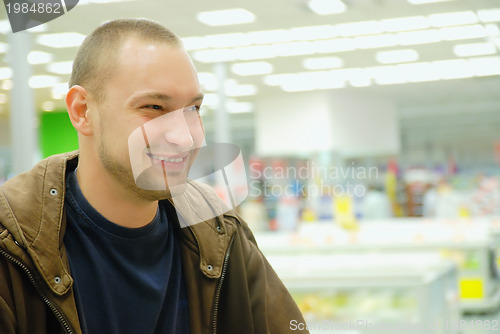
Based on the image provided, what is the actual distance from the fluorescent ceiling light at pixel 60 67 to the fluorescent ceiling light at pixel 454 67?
160 inches

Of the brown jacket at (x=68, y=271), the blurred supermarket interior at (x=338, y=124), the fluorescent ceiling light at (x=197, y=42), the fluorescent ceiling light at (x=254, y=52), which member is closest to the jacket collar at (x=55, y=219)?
the brown jacket at (x=68, y=271)

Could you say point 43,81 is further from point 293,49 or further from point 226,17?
point 293,49

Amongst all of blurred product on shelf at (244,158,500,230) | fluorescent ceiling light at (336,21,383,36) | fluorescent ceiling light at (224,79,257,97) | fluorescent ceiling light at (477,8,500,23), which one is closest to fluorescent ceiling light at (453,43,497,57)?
fluorescent ceiling light at (477,8,500,23)

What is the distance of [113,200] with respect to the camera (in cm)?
105

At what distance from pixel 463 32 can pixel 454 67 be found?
3.89ft

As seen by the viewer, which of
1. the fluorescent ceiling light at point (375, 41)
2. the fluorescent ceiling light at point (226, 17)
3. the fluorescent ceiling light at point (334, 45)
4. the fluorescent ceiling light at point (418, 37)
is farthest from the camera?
the fluorescent ceiling light at point (334, 45)

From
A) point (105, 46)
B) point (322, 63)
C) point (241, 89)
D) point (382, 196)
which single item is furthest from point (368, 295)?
point (382, 196)

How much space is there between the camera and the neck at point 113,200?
104 cm

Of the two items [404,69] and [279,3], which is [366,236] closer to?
[404,69]

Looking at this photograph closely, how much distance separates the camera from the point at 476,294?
638 cm

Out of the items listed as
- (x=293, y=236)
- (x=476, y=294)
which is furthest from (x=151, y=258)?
(x=476, y=294)

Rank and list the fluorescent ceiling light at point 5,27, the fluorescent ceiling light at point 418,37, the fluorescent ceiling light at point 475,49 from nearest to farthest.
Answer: the fluorescent ceiling light at point 5,27 → the fluorescent ceiling light at point 475,49 → the fluorescent ceiling light at point 418,37

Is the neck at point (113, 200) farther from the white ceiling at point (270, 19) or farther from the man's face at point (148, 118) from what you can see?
the white ceiling at point (270, 19)

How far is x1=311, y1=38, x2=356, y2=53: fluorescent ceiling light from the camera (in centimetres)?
570
